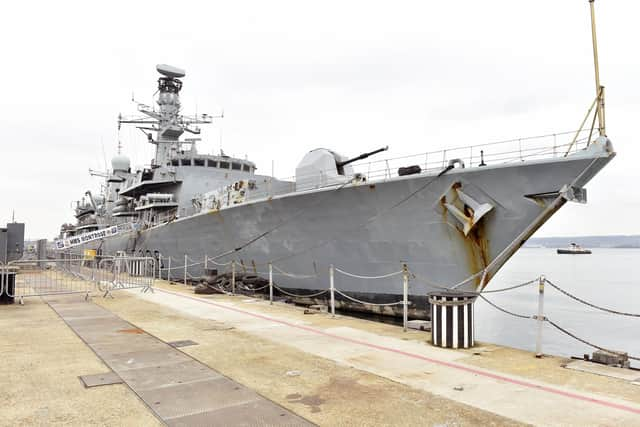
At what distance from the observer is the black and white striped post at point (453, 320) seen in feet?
18.9

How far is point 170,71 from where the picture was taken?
88.0 ft

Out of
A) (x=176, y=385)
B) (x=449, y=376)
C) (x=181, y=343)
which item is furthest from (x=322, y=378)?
(x=181, y=343)

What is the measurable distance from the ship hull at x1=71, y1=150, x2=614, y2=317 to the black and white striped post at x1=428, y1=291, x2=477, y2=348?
41 cm

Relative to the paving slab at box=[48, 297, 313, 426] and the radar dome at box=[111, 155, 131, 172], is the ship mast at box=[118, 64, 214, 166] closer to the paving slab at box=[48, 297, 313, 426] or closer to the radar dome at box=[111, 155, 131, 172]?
the radar dome at box=[111, 155, 131, 172]

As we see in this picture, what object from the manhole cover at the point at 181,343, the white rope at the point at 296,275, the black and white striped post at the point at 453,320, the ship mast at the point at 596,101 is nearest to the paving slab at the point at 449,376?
the black and white striped post at the point at 453,320

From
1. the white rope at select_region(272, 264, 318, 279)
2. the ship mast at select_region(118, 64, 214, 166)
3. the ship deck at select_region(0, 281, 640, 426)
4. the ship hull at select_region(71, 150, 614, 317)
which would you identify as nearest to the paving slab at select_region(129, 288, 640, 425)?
the ship deck at select_region(0, 281, 640, 426)

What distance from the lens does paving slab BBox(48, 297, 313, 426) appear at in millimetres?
3422

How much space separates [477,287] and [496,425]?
6161 millimetres

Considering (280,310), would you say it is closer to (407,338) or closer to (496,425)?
(407,338)

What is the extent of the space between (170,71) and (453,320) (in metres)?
25.5

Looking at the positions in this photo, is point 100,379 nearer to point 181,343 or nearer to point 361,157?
point 181,343

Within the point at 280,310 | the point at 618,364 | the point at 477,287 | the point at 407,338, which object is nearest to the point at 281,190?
the point at 280,310

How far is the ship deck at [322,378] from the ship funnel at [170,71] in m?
22.0

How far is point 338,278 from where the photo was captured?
38.5 feet
